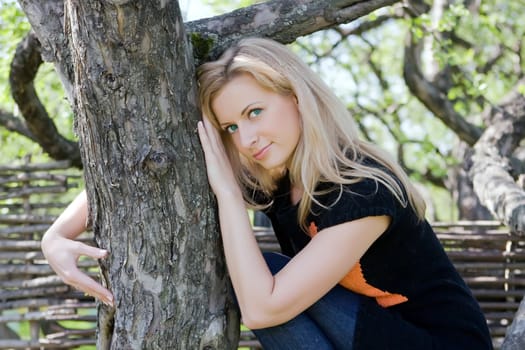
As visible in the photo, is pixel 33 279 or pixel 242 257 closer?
pixel 242 257

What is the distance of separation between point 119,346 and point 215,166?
509mm

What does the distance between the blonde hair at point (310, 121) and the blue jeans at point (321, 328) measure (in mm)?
259

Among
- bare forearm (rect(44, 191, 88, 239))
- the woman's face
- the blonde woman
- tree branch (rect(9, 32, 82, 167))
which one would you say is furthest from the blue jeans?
tree branch (rect(9, 32, 82, 167))

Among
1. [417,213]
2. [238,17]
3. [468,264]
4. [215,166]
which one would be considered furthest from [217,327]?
[468,264]

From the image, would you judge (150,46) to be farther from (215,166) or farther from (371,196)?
(371,196)

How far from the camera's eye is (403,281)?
197 centimetres

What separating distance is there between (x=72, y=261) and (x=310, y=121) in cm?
75

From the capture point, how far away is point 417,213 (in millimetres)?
1980

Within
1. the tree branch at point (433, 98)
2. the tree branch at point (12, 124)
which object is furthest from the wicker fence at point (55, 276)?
the tree branch at point (433, 98)

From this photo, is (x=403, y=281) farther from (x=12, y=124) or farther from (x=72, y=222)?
(x=12, y=124)

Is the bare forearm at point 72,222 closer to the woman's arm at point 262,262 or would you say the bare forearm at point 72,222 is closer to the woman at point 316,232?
the woman at point 316,232

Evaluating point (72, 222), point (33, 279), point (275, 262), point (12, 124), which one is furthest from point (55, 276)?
point (275, 262)


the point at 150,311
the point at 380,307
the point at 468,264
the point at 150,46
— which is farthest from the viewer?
the point at 468,264

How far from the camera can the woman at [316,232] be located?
1.76 metres
